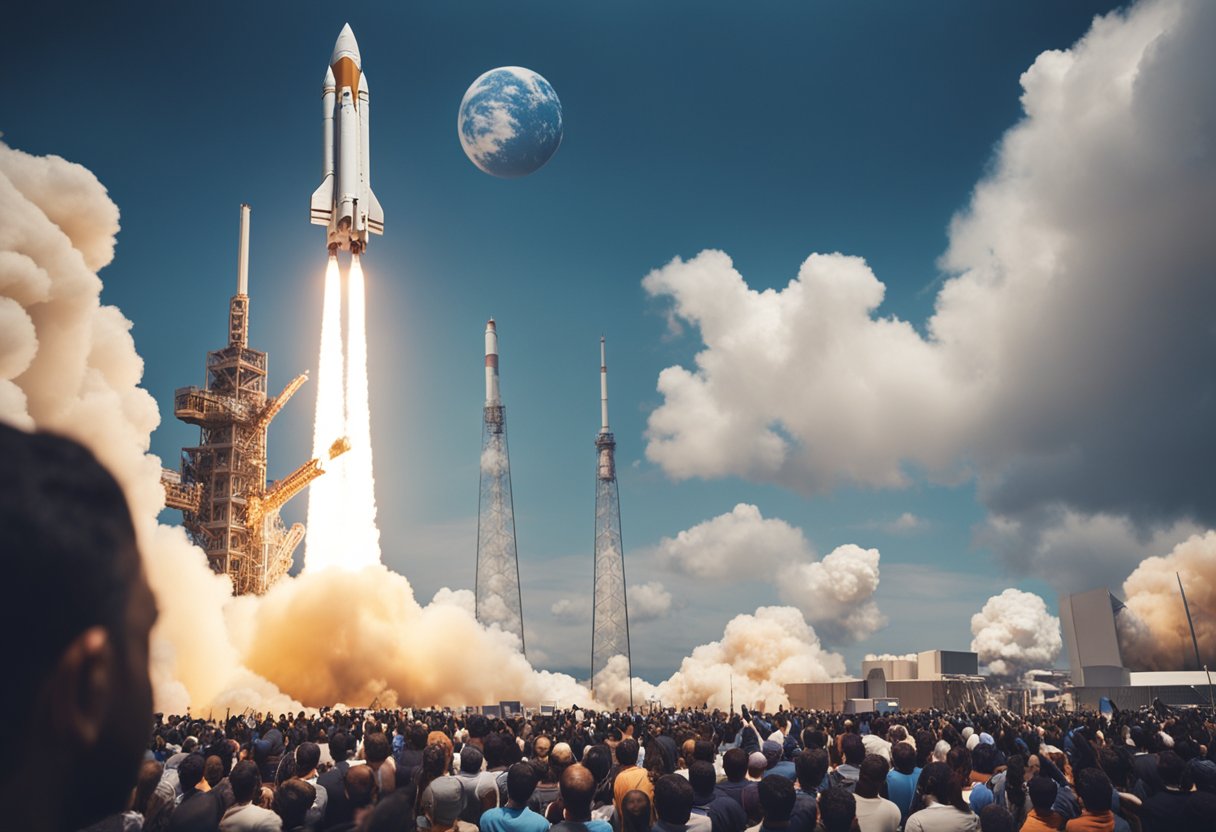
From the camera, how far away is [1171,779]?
8.05 m

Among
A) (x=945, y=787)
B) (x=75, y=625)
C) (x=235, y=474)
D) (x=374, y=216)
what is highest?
(x=374, y=216)

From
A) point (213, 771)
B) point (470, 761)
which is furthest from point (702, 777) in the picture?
point (213, 771)

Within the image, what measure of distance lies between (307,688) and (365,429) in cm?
1328

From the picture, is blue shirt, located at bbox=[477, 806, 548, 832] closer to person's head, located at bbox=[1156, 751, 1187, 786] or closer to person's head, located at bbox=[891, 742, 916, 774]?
person's head, located at bbox=[891, 742, 916, 774]

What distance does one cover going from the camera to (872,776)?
25.4 ft

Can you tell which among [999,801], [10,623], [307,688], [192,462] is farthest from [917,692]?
[10,623]

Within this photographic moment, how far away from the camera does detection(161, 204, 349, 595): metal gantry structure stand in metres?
56.6

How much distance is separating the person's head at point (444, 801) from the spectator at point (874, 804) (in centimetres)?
324

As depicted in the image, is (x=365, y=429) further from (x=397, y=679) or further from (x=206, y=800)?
(x=206, y=800)

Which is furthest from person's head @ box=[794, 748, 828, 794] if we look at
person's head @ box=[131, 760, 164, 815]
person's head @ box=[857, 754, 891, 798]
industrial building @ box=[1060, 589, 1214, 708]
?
industrial building @ box=[1060, 589, 1214, 708]

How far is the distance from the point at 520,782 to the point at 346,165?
42.3 metres

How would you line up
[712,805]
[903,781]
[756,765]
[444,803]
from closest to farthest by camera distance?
[712,805], [444,803], [756,765], [903,781]

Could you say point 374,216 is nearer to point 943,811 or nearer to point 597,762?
point 597,762

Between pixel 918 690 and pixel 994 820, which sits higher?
pixel 994 820
